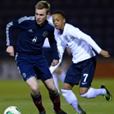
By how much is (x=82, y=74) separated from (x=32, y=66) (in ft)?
3.92

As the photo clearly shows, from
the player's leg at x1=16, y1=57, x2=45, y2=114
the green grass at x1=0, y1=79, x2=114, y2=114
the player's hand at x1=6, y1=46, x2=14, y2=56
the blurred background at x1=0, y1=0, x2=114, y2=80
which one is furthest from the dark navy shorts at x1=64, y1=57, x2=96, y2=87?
the blurred background at x1=0, y1=0, x2=114, y2=80

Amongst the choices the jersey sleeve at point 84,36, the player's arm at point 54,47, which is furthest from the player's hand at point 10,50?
the jersey sleeve at point 84,36

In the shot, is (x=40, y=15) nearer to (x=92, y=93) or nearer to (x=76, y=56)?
(x=76, y=56)

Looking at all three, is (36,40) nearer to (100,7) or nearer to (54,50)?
(54,50)

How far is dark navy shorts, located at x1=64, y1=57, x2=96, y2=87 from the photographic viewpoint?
472 inches

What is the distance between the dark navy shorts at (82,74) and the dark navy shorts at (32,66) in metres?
0.84

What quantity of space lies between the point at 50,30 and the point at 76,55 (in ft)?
3.23

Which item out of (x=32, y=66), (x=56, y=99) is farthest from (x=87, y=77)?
(x=32, y=66)

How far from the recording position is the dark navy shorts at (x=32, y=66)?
1110 cm

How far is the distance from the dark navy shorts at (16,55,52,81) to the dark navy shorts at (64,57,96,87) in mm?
837

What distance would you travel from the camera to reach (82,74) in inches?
475

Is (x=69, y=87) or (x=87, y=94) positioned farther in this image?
(x=87, y=94)

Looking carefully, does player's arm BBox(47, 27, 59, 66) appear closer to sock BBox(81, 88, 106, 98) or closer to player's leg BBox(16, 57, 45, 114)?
player's leg BBox(16, 57, 45, 114)

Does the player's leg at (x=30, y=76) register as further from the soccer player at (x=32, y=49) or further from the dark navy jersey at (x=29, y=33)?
the dark navy jersey at (x=29, y=33)
